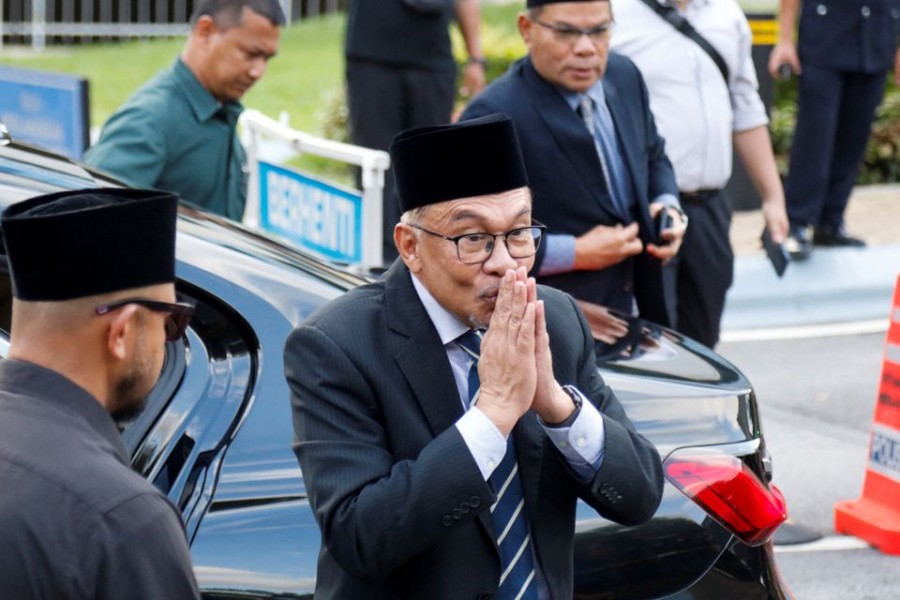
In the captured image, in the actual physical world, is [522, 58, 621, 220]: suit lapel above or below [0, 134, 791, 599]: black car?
above

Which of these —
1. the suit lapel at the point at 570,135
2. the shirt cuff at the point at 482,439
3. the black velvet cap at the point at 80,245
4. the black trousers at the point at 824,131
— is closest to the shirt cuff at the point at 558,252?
the suit lapel at the point at 570,135

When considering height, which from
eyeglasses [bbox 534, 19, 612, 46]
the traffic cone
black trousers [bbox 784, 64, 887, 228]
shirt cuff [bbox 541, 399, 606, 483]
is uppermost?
eyeglasses [bbox 534, 19, 612, 46]

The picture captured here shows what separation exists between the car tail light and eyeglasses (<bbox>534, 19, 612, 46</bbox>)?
151 cm

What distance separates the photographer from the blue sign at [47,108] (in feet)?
23.5

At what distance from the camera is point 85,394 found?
2.05 metres

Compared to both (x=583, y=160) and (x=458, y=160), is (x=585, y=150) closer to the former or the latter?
(x=583, y=160)

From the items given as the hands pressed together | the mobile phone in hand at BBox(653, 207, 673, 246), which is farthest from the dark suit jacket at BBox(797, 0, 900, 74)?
the hands pressed together

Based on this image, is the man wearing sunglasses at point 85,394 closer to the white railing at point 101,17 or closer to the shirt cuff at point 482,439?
the shirt cuff at point 482,439

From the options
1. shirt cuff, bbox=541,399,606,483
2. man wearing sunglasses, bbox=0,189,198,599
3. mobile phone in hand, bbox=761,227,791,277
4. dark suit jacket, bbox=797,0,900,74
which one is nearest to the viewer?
man wearing sunglasses, bbox=0,189,198,599

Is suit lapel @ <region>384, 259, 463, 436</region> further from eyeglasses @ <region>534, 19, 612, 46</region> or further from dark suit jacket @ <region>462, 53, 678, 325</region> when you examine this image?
eyeglasses @ <region>534, 19, 612, 46</region>

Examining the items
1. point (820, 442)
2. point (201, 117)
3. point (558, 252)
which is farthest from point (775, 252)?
point (201, 117)

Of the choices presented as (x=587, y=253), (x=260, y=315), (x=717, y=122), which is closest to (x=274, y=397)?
(x=260, y=315)

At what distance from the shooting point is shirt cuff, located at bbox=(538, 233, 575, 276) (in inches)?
179

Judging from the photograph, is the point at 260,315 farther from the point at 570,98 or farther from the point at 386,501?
the point at 570,98
